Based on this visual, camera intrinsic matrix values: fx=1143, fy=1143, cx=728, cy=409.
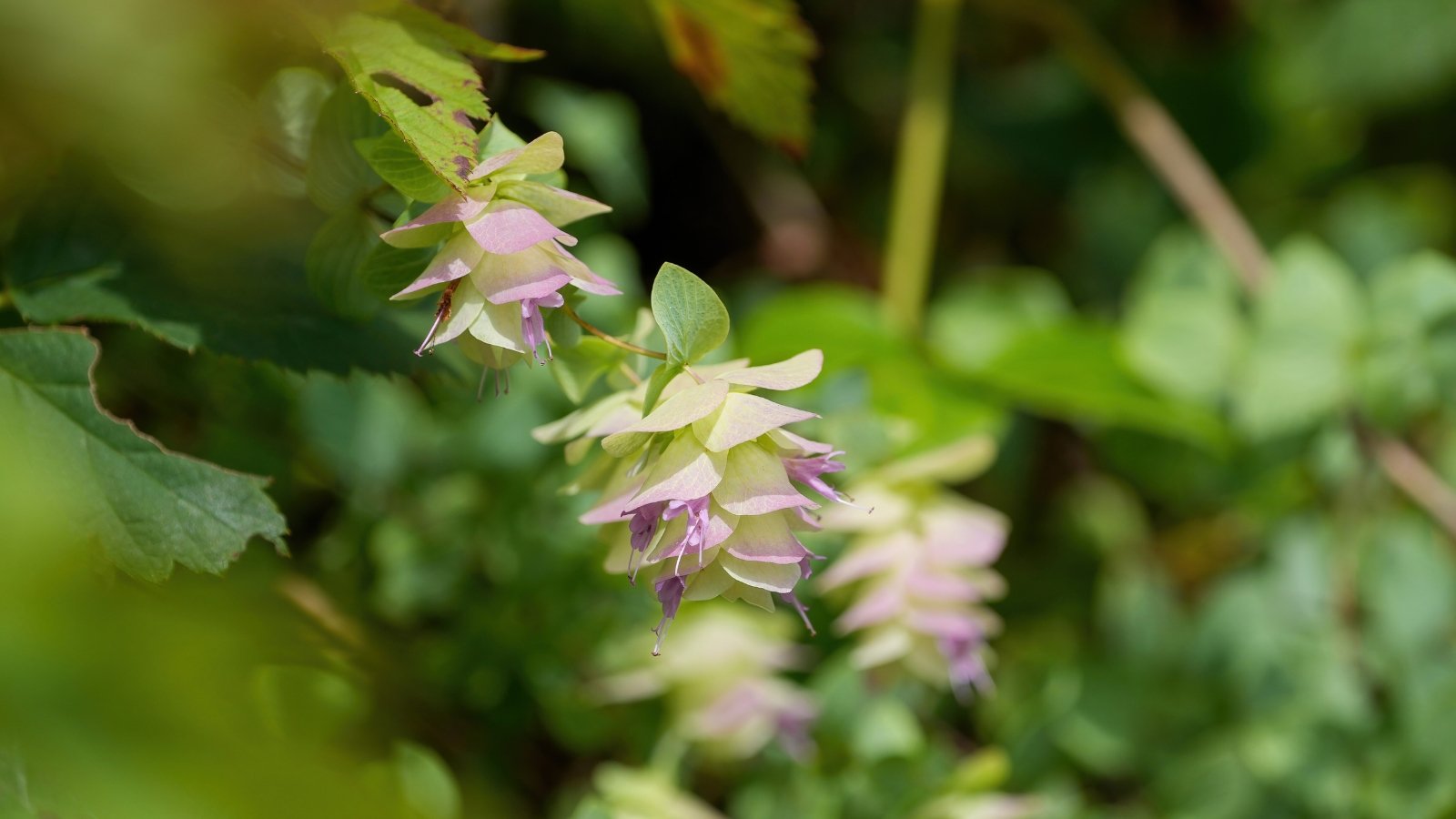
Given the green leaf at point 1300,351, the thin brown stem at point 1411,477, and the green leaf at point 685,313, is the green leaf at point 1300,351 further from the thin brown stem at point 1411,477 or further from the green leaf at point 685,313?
the green leaf at point 685,313

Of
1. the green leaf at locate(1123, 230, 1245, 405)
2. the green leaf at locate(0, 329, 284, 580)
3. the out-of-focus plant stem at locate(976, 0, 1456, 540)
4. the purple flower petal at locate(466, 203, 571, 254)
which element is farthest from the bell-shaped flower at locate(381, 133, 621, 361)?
the out-of-focus plant stem at locate(976, 0, 1456, 540)

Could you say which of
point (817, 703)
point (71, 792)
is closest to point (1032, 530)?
point (817, 703)

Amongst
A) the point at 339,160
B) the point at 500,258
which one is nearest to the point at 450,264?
the point at 500,258

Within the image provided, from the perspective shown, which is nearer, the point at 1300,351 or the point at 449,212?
the point at 449,212

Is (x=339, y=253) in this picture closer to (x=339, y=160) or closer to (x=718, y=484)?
(x=339, y=160)

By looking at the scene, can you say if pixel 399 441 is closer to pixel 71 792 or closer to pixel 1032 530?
pixel 71 792

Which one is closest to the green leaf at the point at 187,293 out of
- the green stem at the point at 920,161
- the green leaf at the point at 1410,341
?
the green stem at the point at 920,161
